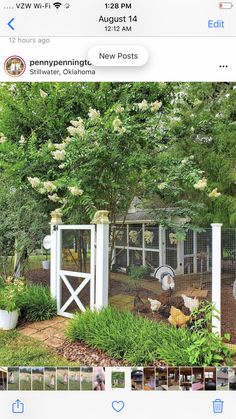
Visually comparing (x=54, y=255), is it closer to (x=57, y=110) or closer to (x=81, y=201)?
(x=81, y=201)

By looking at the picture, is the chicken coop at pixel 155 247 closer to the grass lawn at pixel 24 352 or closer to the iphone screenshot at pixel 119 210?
the iphone screenshot at pixel 119 210

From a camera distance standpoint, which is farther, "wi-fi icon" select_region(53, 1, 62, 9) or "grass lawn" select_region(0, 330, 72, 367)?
"grass lawn" select_region(0, 330, 72, 367)

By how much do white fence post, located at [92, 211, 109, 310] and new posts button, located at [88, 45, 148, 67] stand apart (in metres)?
1.50

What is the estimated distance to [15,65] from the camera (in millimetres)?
1156

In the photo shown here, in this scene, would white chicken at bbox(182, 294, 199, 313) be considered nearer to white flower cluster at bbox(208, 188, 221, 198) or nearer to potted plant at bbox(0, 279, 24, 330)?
white flower cluster at bbox(208, 188, 221, 198)

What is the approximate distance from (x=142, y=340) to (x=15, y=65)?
1732mm

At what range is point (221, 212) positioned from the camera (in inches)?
103

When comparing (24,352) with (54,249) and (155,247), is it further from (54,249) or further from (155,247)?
(155,247)

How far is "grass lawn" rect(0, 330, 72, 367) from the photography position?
1779 mm

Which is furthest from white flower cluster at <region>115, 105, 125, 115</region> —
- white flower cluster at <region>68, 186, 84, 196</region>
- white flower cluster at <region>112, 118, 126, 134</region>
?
white flower cluster at <region>68, 186, 84, 196</region>

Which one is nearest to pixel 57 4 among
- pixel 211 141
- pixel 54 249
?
pixel 211 141
